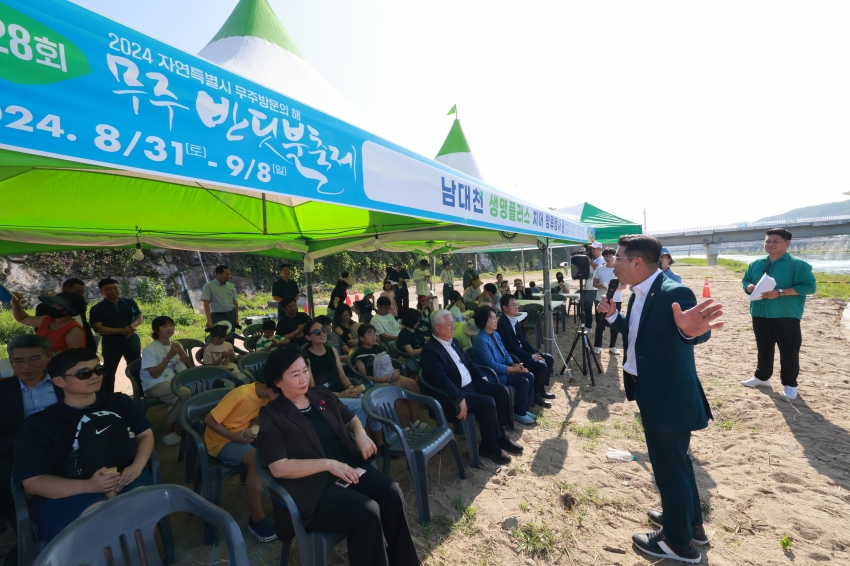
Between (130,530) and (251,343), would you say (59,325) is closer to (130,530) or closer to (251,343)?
(251,343)

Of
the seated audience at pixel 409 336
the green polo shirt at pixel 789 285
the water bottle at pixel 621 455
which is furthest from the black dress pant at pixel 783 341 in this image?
the seated audience at pixel 409 336

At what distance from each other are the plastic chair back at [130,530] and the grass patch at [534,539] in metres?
1.75

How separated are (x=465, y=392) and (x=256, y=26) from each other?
141 inches

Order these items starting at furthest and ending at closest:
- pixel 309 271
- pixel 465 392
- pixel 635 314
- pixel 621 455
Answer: pixel 309 271 < pixel 465 392 < pixel 621 455 < pixel 635 314

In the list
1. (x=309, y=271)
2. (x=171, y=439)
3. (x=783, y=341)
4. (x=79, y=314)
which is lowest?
(x=171, y=439)

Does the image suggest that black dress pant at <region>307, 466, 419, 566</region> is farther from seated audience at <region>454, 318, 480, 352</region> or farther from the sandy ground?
seated audience at <region>454, 318, 480, 352</region>

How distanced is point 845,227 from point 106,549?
4799 cm

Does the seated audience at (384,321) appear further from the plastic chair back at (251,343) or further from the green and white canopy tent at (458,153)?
the green and white canopy tent at (458,153)

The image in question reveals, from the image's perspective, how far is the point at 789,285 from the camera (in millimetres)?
4391

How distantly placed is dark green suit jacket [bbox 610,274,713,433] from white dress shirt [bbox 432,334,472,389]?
1783 mm

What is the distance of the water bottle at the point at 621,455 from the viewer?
346 centimetres

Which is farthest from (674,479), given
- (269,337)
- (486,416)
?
(269,337)

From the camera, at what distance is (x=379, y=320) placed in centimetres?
609

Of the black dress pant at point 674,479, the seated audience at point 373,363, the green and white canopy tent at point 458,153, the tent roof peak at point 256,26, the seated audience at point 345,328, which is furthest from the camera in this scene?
the green and white canopy tent at point 458,153
